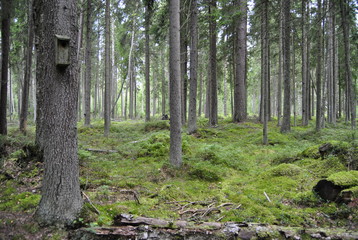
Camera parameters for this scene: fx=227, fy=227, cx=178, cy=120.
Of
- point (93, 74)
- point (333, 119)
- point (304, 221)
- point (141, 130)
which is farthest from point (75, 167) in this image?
point (93, 74)

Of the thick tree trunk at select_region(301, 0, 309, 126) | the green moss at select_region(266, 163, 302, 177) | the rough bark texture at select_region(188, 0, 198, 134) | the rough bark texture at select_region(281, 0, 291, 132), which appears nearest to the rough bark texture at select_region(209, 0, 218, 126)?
the rough bark texture at select_region(188, 0, 198, 134)

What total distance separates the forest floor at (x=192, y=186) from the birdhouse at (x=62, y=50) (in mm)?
2211

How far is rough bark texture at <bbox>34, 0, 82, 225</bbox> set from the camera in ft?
10.5

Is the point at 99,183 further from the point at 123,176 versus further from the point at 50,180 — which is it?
the point at 50,180

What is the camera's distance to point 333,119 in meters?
16.5

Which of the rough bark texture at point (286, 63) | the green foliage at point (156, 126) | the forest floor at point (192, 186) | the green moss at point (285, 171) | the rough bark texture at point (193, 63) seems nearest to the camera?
the forest floor at point (192, 186)

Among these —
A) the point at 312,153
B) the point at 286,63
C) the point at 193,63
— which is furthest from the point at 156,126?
the point at 312,153

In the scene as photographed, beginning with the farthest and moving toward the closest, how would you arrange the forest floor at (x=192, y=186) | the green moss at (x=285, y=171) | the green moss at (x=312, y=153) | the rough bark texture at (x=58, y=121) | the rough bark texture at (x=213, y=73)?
the rough bark texture at (x=213, y=73) → the green moss at (x=312, y=153) → the green moss at (x=285, y=171) → the forest floor at (x=192, y=186) → the rough bark texture at (x=58, y=121)

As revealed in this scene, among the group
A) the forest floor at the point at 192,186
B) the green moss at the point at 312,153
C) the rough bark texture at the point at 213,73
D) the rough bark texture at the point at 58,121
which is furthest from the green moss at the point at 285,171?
the rough bark texture at the point at 213,73

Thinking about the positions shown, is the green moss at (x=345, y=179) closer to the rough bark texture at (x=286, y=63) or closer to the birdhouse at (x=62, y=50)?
the birdhouse at (x=62, y=50)

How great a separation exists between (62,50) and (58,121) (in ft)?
3.25

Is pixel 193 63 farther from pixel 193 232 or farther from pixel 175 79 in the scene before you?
pixel 193 232

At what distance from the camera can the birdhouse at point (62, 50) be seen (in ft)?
10.2

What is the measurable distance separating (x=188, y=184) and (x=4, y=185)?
409cm
